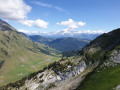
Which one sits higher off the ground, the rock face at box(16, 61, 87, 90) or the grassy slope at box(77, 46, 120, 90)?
the grassy slope at box(77, 46, 120, 90)

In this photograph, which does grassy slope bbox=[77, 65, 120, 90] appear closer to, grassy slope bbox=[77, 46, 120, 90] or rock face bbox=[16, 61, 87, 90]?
grassy slope bbox=[77, 46, 120, 90]

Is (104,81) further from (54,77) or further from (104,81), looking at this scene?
(54,77)

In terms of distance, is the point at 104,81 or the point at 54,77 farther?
the point at 54,77

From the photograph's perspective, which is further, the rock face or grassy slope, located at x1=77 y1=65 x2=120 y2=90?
the rock face

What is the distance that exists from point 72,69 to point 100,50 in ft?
101

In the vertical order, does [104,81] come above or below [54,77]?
above

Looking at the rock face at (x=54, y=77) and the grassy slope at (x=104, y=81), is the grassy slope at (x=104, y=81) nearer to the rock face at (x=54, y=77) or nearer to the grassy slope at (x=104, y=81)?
the grassy slope at (x=104, y=81)

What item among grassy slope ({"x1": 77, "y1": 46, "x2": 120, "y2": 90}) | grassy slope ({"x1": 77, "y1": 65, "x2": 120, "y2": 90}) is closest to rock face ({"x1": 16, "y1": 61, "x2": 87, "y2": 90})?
grassy slope ({"x1": 77, "y1": 46, "x2": 120, "y2": 90})

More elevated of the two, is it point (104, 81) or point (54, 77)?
point (104, 81)

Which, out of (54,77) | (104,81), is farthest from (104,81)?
(54,77)

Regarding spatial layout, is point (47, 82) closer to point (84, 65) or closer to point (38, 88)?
point (38, 88)

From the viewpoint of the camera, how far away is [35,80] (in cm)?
10719

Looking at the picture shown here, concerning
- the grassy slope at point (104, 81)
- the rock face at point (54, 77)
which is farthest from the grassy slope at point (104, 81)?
the rock face at point (54, 77)

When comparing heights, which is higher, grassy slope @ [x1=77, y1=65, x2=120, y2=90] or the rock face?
grassy slope @ [x1=77, y1=65, x2=120, y2=90]
